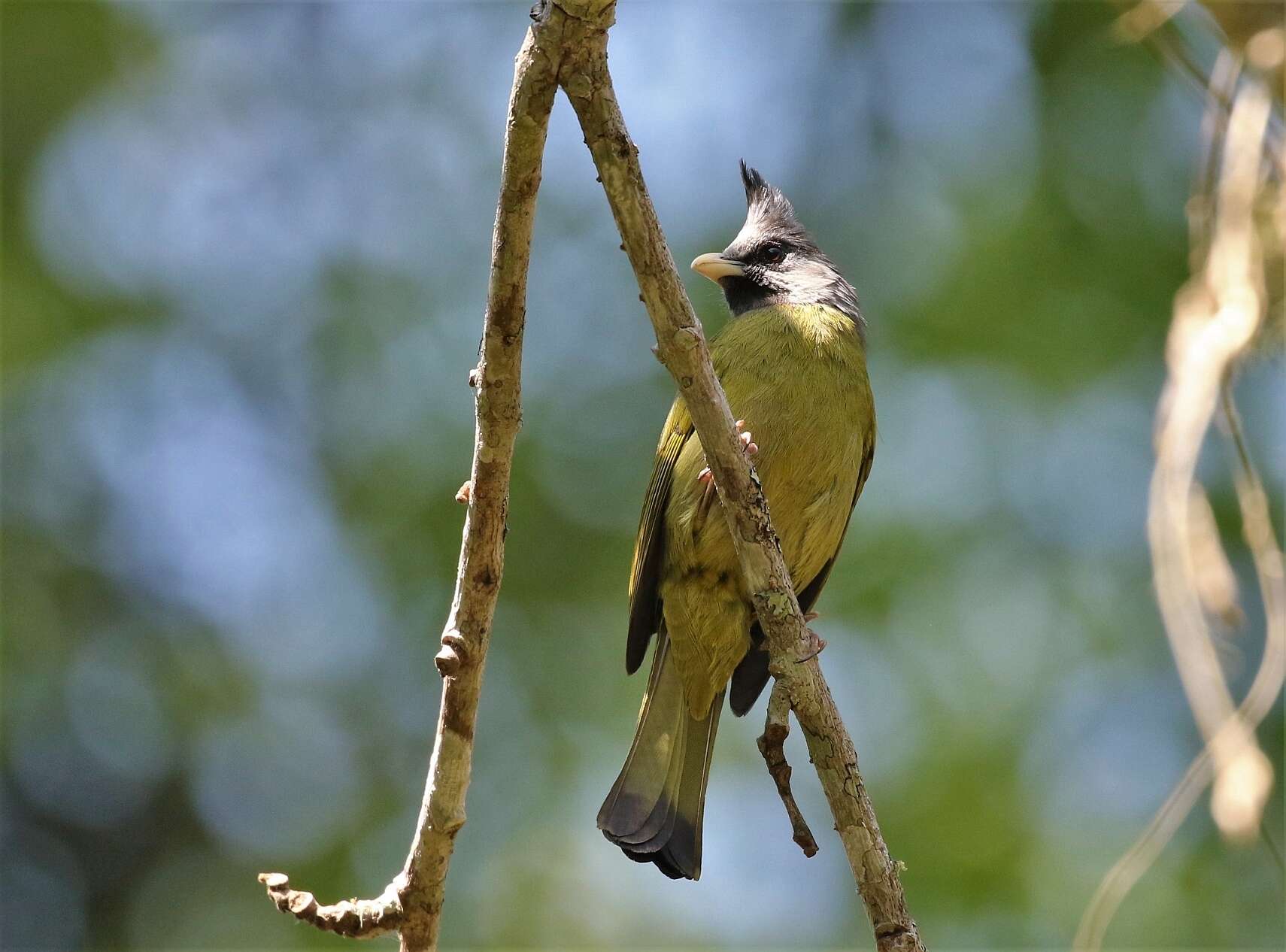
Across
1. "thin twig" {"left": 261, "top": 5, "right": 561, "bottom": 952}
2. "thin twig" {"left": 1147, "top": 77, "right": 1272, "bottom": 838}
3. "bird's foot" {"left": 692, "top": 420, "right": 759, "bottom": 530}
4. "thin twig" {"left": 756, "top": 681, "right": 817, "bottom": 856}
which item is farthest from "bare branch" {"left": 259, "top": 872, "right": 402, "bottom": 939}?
"thin twig" {"left": 1147, "top": 77, "right": 1272, "bottom": 838}

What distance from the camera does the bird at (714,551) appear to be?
3684 mm

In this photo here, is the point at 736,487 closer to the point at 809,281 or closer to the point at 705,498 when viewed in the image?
the point at 705,498

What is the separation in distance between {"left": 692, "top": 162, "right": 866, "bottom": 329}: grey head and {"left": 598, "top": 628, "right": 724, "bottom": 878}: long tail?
132 cm

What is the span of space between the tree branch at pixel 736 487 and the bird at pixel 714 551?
0.75m

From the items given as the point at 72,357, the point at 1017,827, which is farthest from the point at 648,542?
the point at 72,357

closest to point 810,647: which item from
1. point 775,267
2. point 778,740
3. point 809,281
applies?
point 778,740

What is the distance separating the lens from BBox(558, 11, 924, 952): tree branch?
2.38 metres

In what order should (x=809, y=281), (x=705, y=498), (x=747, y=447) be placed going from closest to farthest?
1. (x=747, y=447)
2. (x=705, y=498)
3. (x=809, y=281)

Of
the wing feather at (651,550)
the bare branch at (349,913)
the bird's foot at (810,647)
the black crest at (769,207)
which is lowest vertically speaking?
the bare branch at (349,913)

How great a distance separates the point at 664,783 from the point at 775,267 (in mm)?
1967

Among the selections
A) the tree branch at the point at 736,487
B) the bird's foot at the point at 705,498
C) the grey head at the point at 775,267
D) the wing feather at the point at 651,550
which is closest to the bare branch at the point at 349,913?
the tree branch at the point at 736,487

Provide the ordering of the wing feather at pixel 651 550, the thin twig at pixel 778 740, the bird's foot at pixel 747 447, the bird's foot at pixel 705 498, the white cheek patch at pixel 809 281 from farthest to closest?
the white cheek patch at pixel 809 281 → the wing feather at pixel 651 550 → the bird's foot at pixel 705 498 → the bird's foot at pixel 747 447 → the thin twig at pixel 778 740

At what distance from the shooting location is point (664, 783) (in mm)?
3727

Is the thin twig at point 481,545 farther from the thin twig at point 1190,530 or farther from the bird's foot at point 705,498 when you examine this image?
the thin twig at point 1190,530
